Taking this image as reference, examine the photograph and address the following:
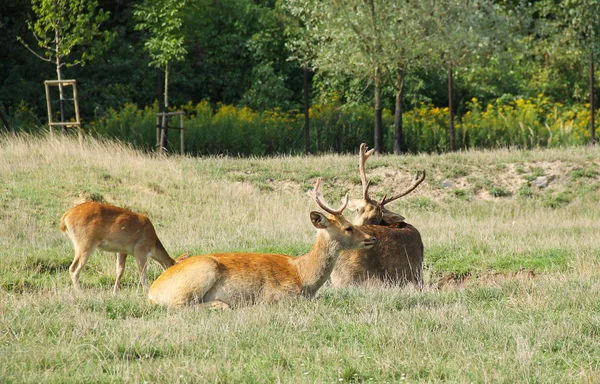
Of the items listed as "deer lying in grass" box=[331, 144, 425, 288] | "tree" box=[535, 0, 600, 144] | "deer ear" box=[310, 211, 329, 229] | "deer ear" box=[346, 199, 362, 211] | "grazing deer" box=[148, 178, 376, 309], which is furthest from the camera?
"tree" box=[535, 0, 600, 144]

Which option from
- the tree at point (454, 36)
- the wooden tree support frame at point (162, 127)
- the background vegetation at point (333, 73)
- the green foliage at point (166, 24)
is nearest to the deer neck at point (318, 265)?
the wooden tree support frame at point (162, 127)

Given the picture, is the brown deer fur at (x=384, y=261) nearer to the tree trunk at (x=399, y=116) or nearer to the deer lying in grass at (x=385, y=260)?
the deer lying in grass at (x=385, y=260)

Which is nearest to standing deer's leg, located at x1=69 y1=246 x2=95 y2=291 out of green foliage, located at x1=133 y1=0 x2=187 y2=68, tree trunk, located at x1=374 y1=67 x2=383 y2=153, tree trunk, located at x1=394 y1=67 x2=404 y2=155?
green foliage, located at x1=133 y1=0 x2=187 y2=68

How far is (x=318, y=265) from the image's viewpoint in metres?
8.00

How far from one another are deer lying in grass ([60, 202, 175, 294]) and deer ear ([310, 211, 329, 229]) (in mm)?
2193

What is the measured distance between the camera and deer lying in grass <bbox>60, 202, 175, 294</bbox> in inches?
366

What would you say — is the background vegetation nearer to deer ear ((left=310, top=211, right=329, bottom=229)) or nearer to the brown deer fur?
the brown deer fur

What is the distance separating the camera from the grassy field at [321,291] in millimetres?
5859

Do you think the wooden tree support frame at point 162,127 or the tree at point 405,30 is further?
the tree at point 405,30

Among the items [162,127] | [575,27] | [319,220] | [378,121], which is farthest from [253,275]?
[575,27]

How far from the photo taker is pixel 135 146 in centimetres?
2239

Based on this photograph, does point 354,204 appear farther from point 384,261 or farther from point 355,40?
point 355,40

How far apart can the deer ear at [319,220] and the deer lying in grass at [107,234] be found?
219 centimetres

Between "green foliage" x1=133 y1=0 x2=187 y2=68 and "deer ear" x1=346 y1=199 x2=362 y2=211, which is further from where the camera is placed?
"green foliage" x1=133 y1=0 x2=187 y2=68
